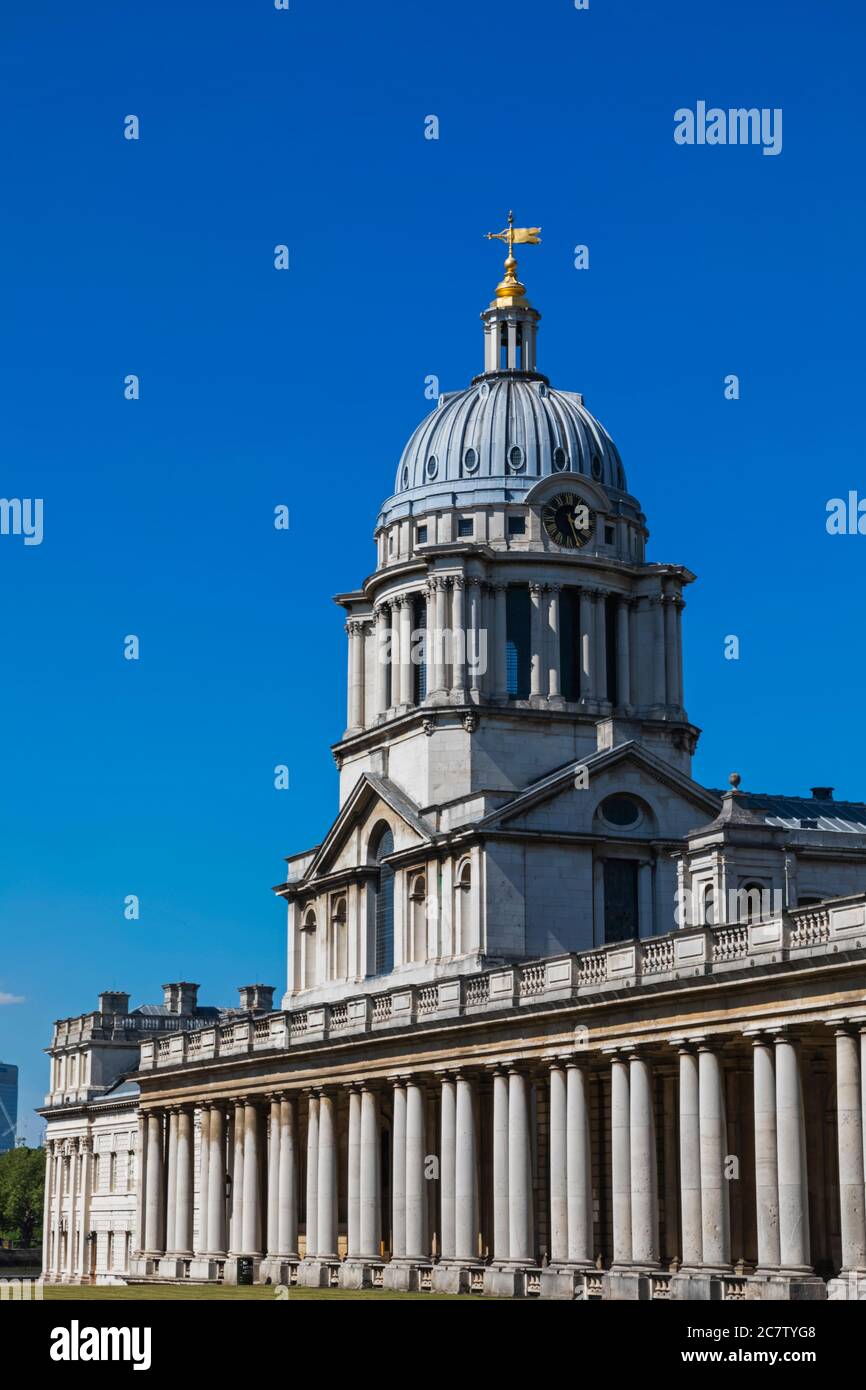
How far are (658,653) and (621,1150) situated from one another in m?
36.4

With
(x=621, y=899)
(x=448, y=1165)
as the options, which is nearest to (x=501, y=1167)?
(x=448, y=1165)

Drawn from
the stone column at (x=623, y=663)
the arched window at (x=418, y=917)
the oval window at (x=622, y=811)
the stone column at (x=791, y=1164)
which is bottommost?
the stone column at (x=791, y=1164)

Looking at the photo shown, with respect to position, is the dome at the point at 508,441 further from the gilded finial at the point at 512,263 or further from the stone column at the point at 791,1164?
the stone column at the point at 791,1164

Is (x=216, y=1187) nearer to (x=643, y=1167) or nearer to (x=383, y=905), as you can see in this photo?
(x=383, y=905)

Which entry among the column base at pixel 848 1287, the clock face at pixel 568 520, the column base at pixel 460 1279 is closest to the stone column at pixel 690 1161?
the column base at pixel 848 1287

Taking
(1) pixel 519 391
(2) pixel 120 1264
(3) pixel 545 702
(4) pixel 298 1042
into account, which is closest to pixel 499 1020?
(4) pixel 298 1042

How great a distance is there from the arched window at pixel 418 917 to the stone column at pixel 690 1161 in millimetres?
29130

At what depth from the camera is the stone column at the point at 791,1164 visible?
2323 inches

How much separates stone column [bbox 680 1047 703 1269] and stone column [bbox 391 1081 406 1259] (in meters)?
18.1

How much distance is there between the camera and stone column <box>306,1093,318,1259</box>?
8781 cm

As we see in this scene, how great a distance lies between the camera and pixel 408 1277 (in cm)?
7662

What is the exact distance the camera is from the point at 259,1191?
9631cm

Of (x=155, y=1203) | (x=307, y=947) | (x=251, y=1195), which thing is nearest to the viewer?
(x=251, y=1195)
